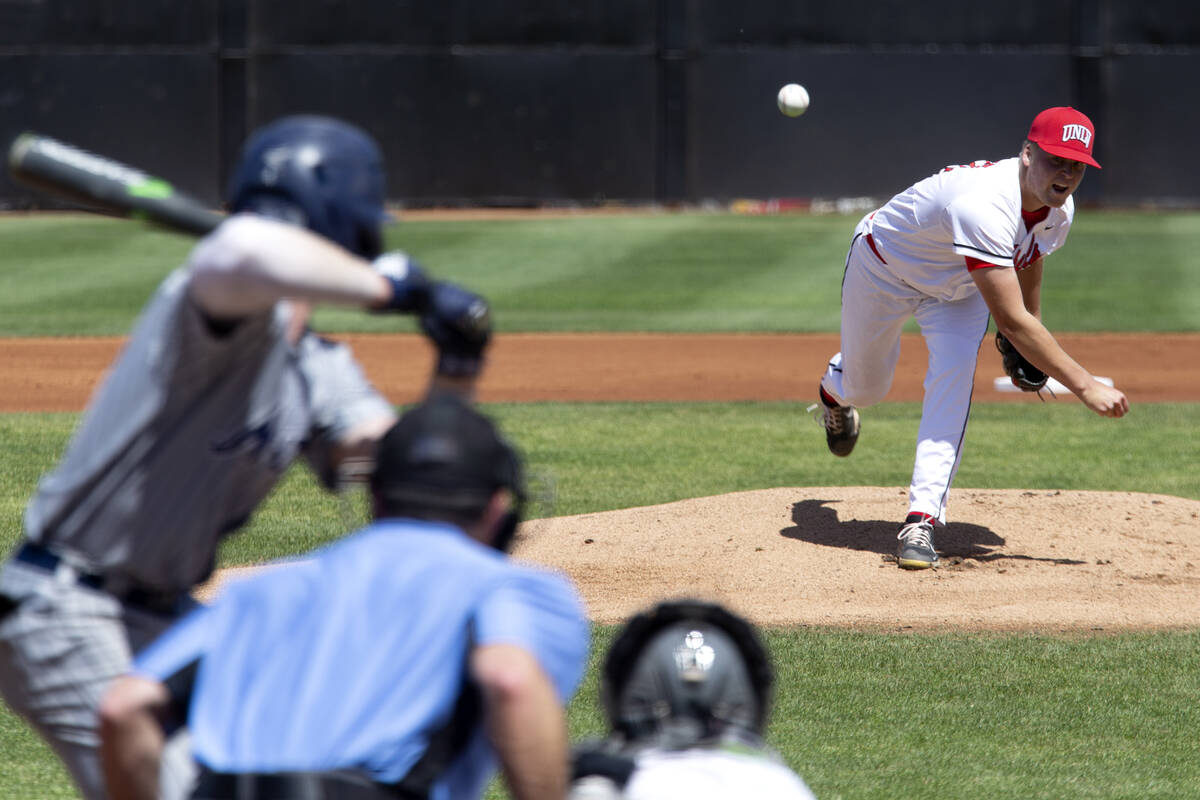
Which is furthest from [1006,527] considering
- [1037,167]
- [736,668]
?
[736,668]

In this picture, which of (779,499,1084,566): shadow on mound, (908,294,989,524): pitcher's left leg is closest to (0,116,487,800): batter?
(908,294,989,524): pitcher's left leg

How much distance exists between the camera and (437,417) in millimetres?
2234

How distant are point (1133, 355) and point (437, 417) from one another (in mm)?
12225

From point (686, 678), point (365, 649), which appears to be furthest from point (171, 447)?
point (686, 678)

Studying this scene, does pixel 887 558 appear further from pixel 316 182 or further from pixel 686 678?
pixel 316 182

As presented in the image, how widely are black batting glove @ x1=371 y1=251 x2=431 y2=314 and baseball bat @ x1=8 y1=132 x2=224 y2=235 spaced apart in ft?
1.21

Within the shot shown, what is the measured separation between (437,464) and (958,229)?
15.0 feet

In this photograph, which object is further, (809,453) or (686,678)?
(809,453)

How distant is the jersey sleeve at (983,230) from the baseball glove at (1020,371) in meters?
0.89

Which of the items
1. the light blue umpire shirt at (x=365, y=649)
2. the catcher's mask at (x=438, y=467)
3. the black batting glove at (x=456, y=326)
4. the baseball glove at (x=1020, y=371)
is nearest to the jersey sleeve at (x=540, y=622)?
the light blue umpire shirt at (x=365, y=649)

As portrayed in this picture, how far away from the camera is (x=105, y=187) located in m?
2.84

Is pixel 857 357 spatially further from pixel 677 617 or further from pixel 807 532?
pixel 677 617

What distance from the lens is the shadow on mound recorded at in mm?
6883

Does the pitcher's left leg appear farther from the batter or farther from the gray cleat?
the batter
